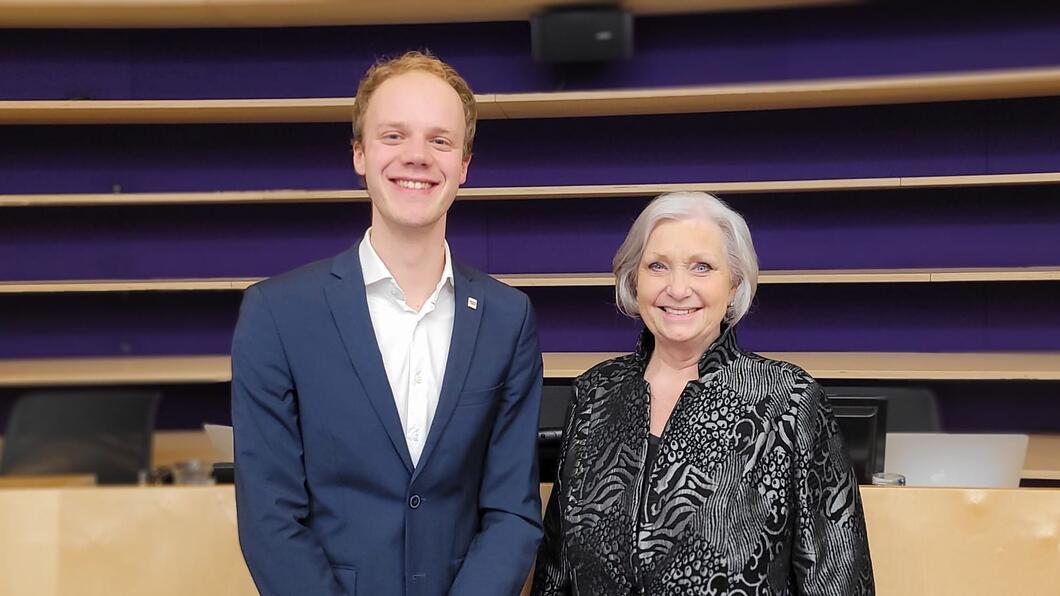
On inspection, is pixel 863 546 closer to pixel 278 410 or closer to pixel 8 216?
pixel 278 410

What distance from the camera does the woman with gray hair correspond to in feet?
4.48

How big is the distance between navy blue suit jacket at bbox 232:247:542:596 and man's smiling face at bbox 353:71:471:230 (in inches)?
5.1

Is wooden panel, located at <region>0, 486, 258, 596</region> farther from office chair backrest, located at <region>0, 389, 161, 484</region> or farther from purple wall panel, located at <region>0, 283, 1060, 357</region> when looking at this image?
purple wall panel, located at <region>0, 283, 1060, 357</region>

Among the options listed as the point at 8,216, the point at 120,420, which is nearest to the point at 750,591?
the point at 120,420

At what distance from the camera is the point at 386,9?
3615 mm

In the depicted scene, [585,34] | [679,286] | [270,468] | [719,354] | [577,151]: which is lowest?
[270,468]

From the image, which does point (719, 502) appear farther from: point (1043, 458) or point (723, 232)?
point (1043, 458)

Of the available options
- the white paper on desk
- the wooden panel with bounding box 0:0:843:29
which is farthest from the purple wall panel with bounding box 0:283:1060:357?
the white paper on desk

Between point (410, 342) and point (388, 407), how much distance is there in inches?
4.3

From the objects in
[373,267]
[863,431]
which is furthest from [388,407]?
[863,431]

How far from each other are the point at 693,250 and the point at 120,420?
7.46ft

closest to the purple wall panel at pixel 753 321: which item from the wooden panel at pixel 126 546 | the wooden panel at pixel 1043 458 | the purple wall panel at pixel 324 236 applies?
the purple wall panel at pixel 324 236

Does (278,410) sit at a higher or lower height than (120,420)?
higher

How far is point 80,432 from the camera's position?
3029mm
